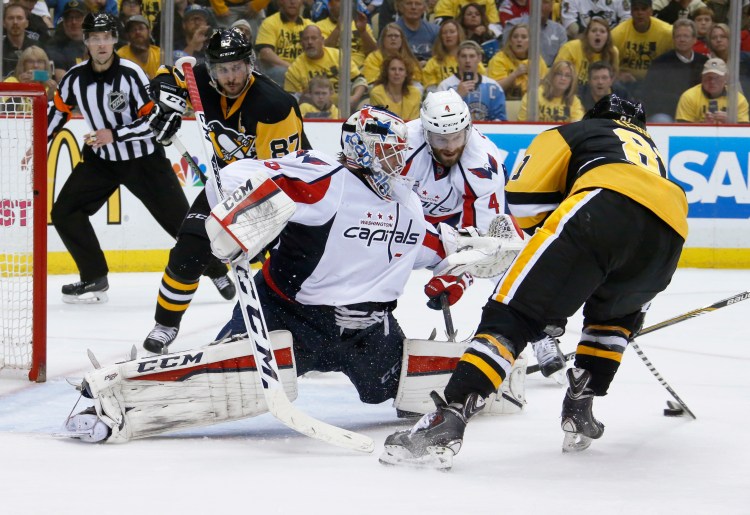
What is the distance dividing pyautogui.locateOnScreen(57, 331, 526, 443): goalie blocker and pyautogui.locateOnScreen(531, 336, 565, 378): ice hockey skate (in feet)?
3.96

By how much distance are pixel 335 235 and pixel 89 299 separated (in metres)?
3.06

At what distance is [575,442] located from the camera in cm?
299

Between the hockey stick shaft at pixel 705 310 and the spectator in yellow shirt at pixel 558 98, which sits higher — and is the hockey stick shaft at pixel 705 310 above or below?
below

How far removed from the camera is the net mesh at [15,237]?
412cm

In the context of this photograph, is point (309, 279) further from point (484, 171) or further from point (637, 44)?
point (637, 44)

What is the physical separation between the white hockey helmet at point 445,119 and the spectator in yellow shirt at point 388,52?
3741 mm

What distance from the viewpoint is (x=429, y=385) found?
319cm

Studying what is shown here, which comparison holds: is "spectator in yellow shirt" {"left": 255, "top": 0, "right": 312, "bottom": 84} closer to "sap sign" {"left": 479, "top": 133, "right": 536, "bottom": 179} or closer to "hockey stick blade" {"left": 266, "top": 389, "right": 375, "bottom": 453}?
"sap sign" {"left": 479, "top": 133, "right": 536, "bottom": 179}

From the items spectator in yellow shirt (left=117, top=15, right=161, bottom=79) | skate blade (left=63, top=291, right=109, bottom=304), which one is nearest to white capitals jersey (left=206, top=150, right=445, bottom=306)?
skate blade (left=63, top=291, right=109, bottom=304)

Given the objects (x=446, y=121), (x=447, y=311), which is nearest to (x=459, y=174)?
(x=446, y=121)

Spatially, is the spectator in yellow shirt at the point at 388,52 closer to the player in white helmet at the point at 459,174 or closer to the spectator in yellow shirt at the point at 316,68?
the spectator in yellow shirt at the point at 316,68

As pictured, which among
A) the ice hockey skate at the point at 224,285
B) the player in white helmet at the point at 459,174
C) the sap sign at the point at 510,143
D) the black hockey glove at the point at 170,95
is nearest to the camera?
the player in white helmet at the point at 459,174

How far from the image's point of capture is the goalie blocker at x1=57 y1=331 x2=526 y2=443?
2.88 metres

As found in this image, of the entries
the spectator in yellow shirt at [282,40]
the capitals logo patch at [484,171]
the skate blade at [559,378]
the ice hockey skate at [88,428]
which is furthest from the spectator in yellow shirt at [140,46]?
the ice hockey skate at [88,428]
